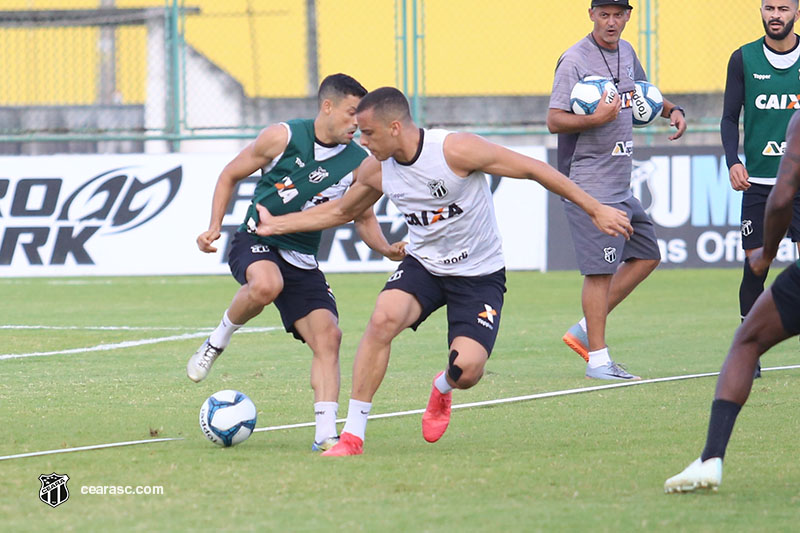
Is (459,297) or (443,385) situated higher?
(459,297)

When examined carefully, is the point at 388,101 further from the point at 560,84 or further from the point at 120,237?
the point at 120,237

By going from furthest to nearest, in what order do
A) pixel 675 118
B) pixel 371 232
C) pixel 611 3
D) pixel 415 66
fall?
Answer: pixel 415 66 < pixel 675 118 < pixel 611 3 < pixel 371 232

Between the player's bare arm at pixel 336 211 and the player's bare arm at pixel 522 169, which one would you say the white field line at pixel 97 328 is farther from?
the player's bare arm at pixel 522 169

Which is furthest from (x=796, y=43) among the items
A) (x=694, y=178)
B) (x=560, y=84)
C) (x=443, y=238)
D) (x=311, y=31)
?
(x=311, y=31)

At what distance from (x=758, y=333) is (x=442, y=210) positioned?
5.86 ft

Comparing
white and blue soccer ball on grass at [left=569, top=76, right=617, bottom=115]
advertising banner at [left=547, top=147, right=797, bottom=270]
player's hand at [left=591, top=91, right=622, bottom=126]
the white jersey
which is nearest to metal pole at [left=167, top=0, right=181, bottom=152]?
advertising banner at [left=547, top=147, right=797, bottom=270]

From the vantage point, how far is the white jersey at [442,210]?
620 cm

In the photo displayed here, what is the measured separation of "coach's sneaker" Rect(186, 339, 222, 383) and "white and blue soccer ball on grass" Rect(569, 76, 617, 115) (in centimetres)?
291

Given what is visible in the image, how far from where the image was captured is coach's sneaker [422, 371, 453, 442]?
616 centimetres

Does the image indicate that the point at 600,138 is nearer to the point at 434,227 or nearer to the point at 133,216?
the point at 434,227

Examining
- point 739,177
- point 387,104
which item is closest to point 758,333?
point 387,104

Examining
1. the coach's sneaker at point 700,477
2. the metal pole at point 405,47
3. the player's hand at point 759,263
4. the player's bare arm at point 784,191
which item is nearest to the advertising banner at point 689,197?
the metal pole at point 405,47

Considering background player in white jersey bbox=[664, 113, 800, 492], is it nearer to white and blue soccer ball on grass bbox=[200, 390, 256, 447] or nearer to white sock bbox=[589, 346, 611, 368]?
white and blue soccer ball on grass bbox=[200, 390, 256, 447]

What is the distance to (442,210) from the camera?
6.27 m
